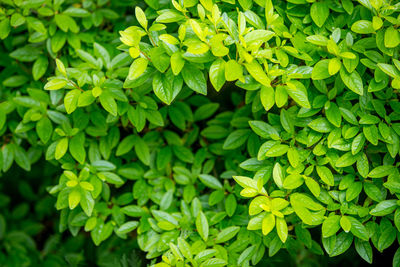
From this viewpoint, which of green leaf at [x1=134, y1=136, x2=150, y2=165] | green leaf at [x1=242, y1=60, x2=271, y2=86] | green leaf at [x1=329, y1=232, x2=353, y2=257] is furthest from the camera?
green leaf at [x1=134, y1=136, x2=150, y2=165]

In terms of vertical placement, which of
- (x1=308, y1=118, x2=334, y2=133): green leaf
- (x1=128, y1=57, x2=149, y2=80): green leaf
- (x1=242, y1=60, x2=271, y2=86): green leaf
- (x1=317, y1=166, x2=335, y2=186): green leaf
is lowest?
(x1=317, y1=166, x2=335, y2=186): green leaf

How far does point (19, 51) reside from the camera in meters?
2.01

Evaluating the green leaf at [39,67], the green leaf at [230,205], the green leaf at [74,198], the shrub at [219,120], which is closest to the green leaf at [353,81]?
the shrub at [219,120]

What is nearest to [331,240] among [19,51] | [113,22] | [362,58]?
[362,58]

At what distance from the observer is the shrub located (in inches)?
58.6

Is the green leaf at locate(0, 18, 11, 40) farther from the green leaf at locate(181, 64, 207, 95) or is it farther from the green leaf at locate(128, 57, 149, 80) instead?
the green leaf at locate(181, 64, 207, 95)

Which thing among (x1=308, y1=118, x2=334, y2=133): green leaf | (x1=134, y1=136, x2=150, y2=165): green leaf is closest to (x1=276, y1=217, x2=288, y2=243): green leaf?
(x1=308, y1=118, x2=334, y2=133): green leaf

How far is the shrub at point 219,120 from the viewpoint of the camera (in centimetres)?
149

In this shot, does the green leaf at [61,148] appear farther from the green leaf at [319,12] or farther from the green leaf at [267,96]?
the green leaf at [319,12]

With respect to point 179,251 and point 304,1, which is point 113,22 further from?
point 179,251

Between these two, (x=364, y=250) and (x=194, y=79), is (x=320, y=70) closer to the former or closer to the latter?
(x=194, y=79)

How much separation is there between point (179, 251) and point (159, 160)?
561 mm

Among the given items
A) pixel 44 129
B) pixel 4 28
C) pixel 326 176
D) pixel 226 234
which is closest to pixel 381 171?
pixel 326 176

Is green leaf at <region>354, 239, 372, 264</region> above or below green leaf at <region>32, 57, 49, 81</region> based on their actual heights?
below
